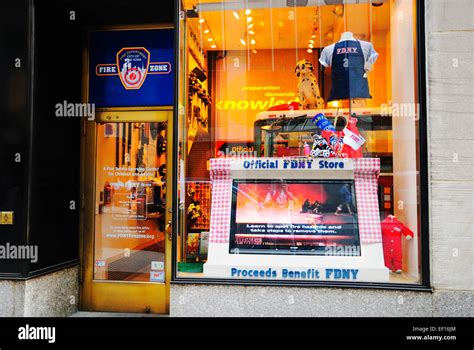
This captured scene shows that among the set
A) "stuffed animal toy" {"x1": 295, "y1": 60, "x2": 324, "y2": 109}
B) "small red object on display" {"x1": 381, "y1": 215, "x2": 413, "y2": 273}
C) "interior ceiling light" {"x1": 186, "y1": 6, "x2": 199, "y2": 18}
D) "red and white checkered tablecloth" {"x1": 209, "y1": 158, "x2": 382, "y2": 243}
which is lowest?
"small red object on display" {"x1": 381, "y1": 215, "x2": 413, "y2": 273}

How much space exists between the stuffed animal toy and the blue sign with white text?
172 centimetres

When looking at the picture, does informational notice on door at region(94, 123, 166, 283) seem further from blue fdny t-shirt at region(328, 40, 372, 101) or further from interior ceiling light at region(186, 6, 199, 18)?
blue fdny t-shirt at region(328, 40, 372, 101)

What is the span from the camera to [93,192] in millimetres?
5207

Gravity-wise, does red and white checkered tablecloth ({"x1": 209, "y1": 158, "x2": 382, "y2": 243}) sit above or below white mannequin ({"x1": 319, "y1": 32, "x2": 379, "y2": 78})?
below

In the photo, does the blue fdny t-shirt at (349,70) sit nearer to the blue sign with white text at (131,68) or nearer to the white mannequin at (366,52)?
the white mannequin at (366,52)

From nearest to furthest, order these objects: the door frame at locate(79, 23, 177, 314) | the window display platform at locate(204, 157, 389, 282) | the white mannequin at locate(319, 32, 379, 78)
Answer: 1. the window display platform at locate(204, 157, 389, 282)
2. the white mannequin at locate(319, 32, 379, 78)
3. the door frame at locate(79, 23, 177, 314)

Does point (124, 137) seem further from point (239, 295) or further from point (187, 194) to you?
point (239, 295)

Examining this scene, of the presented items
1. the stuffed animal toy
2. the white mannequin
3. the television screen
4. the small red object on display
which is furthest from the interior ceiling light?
the small red object on display

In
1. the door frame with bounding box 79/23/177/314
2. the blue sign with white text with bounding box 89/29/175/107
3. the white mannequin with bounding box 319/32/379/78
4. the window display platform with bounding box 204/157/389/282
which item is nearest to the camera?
the window display platform with bounding box 204/157/389/282

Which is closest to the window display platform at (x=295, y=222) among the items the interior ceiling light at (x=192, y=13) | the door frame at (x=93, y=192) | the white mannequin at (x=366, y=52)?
the door frame at (x=93, y=192)

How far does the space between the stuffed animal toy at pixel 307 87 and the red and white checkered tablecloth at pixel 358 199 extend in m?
1.20

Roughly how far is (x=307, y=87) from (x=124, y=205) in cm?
286

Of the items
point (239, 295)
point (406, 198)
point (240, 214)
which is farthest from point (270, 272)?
point (406, 198)

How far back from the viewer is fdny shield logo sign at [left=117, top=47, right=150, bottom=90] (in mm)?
5211
